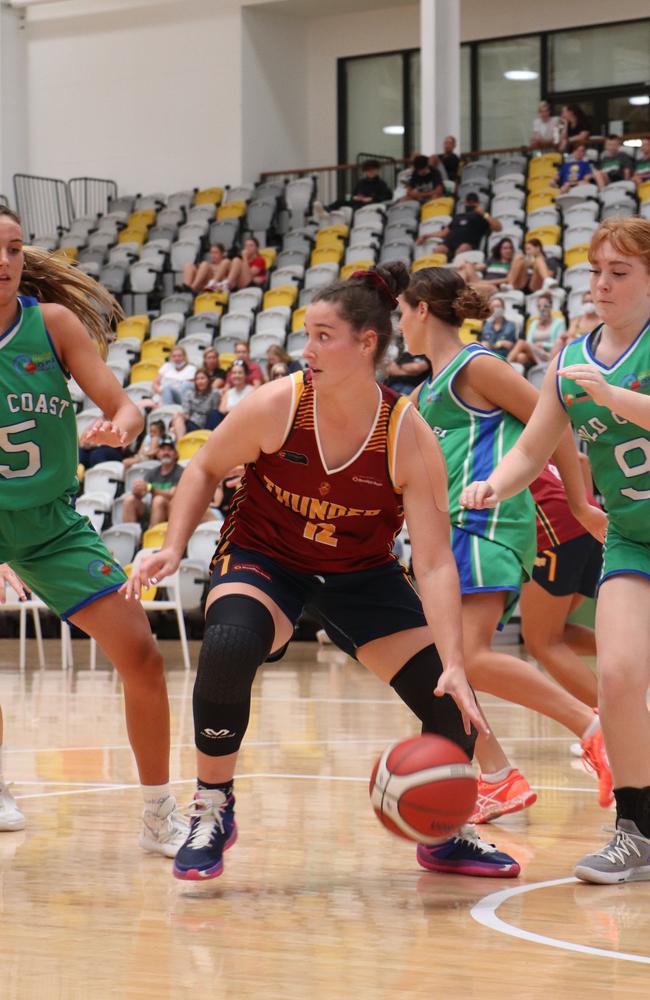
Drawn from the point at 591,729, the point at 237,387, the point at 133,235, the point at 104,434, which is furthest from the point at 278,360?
the point at 104,434

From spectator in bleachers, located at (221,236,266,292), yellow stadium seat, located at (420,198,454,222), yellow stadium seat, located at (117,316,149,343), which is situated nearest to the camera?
yellow stadium seat, located at (420,198,454,222)

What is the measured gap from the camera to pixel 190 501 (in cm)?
372

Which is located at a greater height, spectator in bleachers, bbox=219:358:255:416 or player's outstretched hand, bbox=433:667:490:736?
player's outstretched hand, bbox=433:667:490:736

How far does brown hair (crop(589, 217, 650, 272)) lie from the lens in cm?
372

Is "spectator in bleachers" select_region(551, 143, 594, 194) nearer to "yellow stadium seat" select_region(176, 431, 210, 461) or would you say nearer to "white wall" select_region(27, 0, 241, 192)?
"yellow stadium seat" select_region(176, 431, 210, 461)

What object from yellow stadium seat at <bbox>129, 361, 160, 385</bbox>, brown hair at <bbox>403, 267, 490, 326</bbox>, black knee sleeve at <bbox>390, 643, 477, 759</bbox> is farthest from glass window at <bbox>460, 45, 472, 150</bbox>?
black knee sleeve at <bbox>390, 643, 477, 759</bbox>

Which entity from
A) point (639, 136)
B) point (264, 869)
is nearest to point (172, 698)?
point (264, 869)

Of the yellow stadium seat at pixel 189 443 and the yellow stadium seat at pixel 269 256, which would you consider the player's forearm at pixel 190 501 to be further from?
the yellow stadium seat at pixel 269 256

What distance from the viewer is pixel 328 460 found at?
12.2ft

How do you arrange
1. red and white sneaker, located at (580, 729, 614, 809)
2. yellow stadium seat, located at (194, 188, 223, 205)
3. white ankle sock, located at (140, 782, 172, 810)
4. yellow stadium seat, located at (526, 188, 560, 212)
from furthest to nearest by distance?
yellow stadium seat, located at (194, 188, 223, 205)
yellow stadium seat, located at (526, 188, 560, 212)
red and white sneaker, located at (580, 729, 614, 809)
white ankle sock, located at (140, 782, 172, 810)

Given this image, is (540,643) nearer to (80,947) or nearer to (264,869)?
(264,869)

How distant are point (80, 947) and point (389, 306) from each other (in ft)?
5.86

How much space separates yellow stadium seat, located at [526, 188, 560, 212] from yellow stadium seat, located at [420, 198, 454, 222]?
38.3 inches

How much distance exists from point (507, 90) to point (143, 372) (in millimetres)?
8418
